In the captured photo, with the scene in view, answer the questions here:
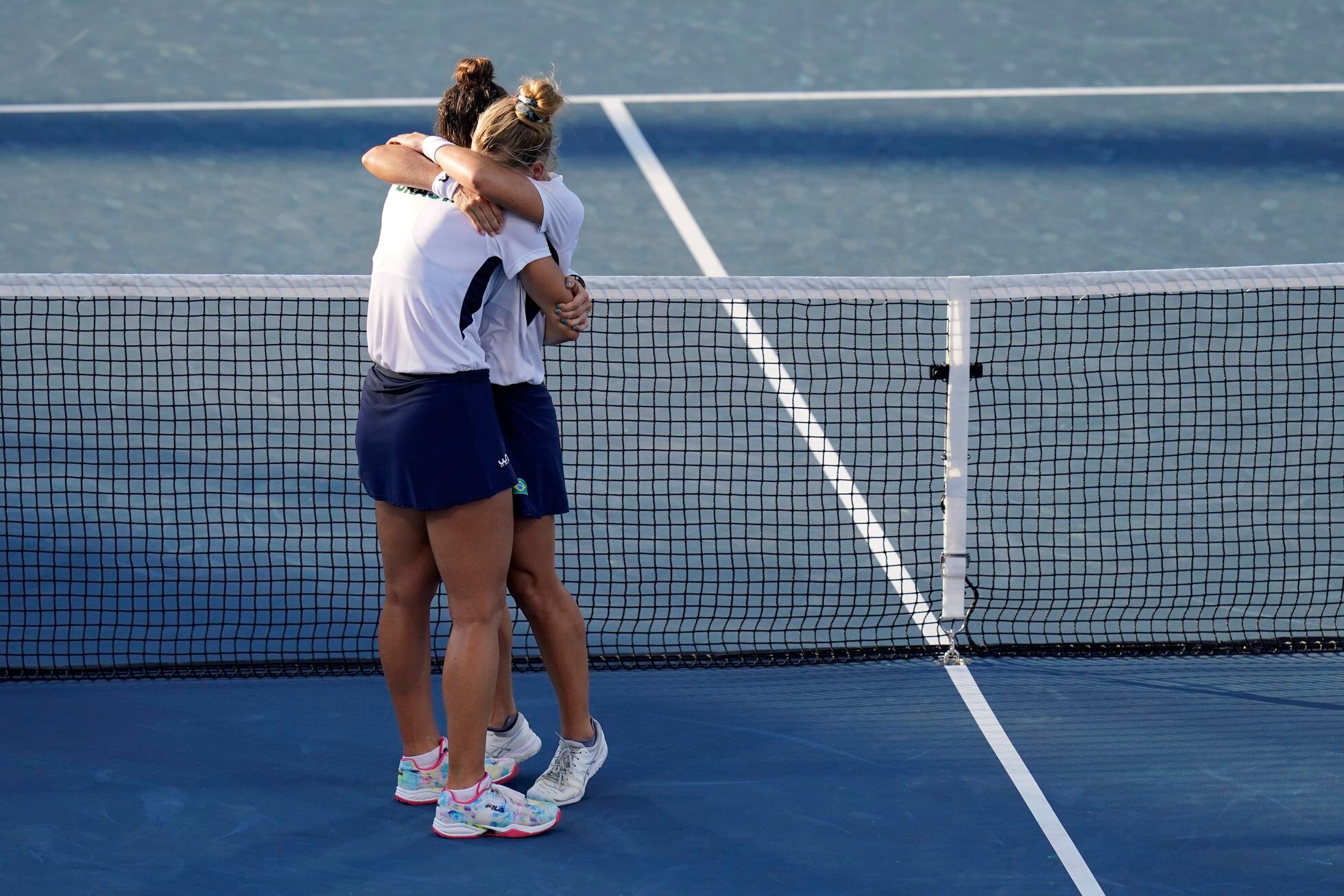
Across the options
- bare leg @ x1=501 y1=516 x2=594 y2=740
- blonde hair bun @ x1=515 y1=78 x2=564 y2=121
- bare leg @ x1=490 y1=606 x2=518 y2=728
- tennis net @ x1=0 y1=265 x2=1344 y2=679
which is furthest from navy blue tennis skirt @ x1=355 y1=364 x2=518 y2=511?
tennis net @ x1=0 y1=265 x2=1344 y2=679

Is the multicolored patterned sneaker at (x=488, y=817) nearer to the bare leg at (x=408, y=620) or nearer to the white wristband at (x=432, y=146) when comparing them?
the bare leg at (x=408, y=620)

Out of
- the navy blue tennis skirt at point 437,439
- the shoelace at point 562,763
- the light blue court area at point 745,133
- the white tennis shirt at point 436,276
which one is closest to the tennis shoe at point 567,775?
the shoelace at point 562,763

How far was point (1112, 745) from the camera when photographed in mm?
4504

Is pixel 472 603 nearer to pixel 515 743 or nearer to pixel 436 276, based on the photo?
pixel 515 743

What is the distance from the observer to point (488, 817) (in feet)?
13.1

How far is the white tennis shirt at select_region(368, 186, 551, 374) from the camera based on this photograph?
3641 millimetres

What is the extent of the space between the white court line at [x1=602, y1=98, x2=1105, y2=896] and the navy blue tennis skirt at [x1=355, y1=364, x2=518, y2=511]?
54.9 inches

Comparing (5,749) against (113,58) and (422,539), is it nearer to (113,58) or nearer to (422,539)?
(422,539)

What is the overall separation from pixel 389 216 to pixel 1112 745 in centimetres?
242

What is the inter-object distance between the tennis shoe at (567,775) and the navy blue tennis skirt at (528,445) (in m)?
0.66

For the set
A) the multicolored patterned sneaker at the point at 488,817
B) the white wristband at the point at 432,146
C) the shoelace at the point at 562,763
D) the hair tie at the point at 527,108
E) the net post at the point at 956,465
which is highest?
the hair tie at the point at 527,108

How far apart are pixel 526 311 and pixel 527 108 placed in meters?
0.49

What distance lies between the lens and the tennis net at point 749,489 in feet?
16.9

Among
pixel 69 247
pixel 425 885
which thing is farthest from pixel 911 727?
pixel 69 247
